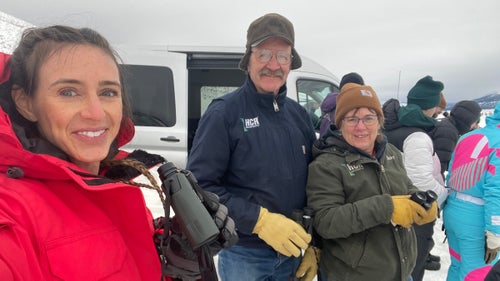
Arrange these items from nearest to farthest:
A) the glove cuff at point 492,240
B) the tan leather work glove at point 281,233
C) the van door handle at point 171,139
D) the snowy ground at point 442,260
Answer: the tan leather work glove at point 281,233 → the glove cuff at point 492,240 → the snowy ground at point 442,260 → the van door handle at point 171,139

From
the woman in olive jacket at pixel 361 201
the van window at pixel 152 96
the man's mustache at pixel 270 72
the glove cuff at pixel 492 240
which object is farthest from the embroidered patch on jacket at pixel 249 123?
the van window at pixel 152 96

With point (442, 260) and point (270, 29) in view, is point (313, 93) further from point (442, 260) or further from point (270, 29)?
point (270, 29)

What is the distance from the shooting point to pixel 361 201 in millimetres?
1572

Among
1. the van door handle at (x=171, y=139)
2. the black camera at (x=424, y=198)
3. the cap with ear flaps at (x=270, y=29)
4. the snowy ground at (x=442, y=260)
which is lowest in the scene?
the snowy ground at (x=442, y=260)

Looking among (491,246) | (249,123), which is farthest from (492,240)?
(249,123)

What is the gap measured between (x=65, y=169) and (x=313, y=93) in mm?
3933

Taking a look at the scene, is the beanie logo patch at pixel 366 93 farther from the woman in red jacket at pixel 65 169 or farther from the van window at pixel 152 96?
the van window at pixel 152 96

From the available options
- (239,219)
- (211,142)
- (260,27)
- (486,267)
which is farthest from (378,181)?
(486,267)

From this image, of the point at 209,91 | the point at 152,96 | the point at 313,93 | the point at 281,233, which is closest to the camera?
the point at 281,233

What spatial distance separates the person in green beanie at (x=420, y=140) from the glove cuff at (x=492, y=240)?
16.4 inches

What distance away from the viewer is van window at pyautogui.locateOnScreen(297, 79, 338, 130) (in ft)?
14.0

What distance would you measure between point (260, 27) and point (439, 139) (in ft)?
8.14

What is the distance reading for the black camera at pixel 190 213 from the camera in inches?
32.9

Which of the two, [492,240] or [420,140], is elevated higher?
[420,140]
